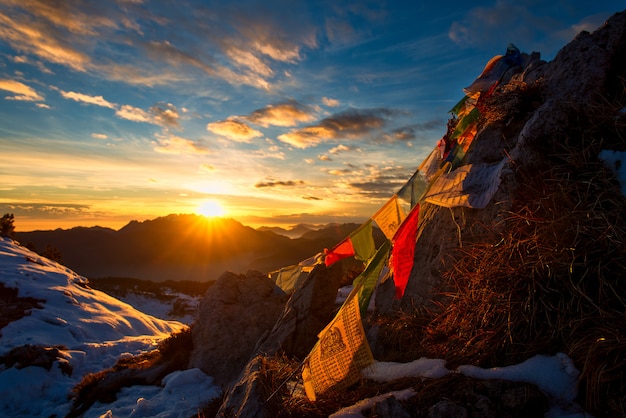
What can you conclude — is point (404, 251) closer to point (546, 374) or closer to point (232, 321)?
point (546, 374)

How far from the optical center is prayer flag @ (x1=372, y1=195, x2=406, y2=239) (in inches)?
287

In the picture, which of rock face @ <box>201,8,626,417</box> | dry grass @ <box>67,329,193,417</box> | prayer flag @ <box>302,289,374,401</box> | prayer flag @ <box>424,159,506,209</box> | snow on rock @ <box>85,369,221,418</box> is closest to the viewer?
rock face @ <box>201,8,626,417</box>

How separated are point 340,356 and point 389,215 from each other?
13.7 ft

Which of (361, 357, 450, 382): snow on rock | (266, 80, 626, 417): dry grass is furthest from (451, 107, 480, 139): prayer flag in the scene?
(361, 357, 450, 382): snow on rock

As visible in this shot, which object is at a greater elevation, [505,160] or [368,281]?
[505,160]

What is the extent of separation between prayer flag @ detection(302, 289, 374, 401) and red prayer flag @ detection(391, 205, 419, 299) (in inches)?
35.3

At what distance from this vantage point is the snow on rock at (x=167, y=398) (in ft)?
24.4

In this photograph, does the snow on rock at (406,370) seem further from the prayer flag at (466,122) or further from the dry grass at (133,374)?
the dry grass at (133,374)

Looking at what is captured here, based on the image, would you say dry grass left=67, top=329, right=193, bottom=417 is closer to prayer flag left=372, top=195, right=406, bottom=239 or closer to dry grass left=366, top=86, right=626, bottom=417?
prayer flag left=372, top=195, right=406, bottom=239

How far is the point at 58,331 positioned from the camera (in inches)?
617

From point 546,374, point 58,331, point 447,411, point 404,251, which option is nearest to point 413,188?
point 404,251

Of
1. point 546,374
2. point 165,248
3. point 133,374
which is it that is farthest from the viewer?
point 165,248

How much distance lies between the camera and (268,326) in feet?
34.3

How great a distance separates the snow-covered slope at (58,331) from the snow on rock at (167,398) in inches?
21.9
